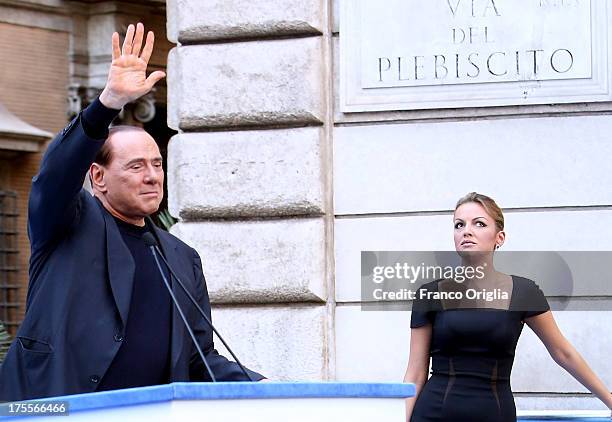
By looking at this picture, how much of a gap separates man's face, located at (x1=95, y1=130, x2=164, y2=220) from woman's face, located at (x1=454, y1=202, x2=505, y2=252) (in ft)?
4.34

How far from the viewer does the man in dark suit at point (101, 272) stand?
4.38m

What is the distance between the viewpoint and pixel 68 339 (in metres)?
4.46

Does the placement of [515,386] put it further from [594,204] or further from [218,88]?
[218,88]

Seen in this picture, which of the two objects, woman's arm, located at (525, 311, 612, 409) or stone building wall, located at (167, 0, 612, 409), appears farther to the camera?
stone building wall, located at (167, 0, 612, 409)

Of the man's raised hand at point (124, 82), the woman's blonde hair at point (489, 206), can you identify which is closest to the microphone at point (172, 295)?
the man's raised hand at point (124, 82)

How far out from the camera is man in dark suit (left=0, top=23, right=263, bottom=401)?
4.38m

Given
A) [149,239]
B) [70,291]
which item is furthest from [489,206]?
[70,291]

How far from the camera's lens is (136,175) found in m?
4.65

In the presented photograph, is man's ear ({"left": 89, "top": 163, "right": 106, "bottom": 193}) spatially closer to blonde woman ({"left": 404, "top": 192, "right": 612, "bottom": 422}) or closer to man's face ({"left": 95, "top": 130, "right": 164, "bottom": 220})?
man's face ({"left": 95, "top": 130, "right": 164, "bottom": 220})

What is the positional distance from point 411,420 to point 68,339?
1.54m

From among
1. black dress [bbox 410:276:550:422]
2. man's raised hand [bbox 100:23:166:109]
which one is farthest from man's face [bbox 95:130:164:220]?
black dress [bbox 410:276:550:422]

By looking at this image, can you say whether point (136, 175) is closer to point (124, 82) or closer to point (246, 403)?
point (124, 82)

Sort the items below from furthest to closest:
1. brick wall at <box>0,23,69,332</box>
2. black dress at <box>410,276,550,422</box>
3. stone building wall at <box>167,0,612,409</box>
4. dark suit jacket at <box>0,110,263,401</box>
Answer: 1. brick wall at <box>0,23,69,332</box>
2. stone building wall at <box>167,0,612,409</box>
3. black dress at <box>410,276,550,422</box>
4. dark suit jacket at <box>0,110,263,401</box>

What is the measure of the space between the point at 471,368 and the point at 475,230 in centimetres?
49
